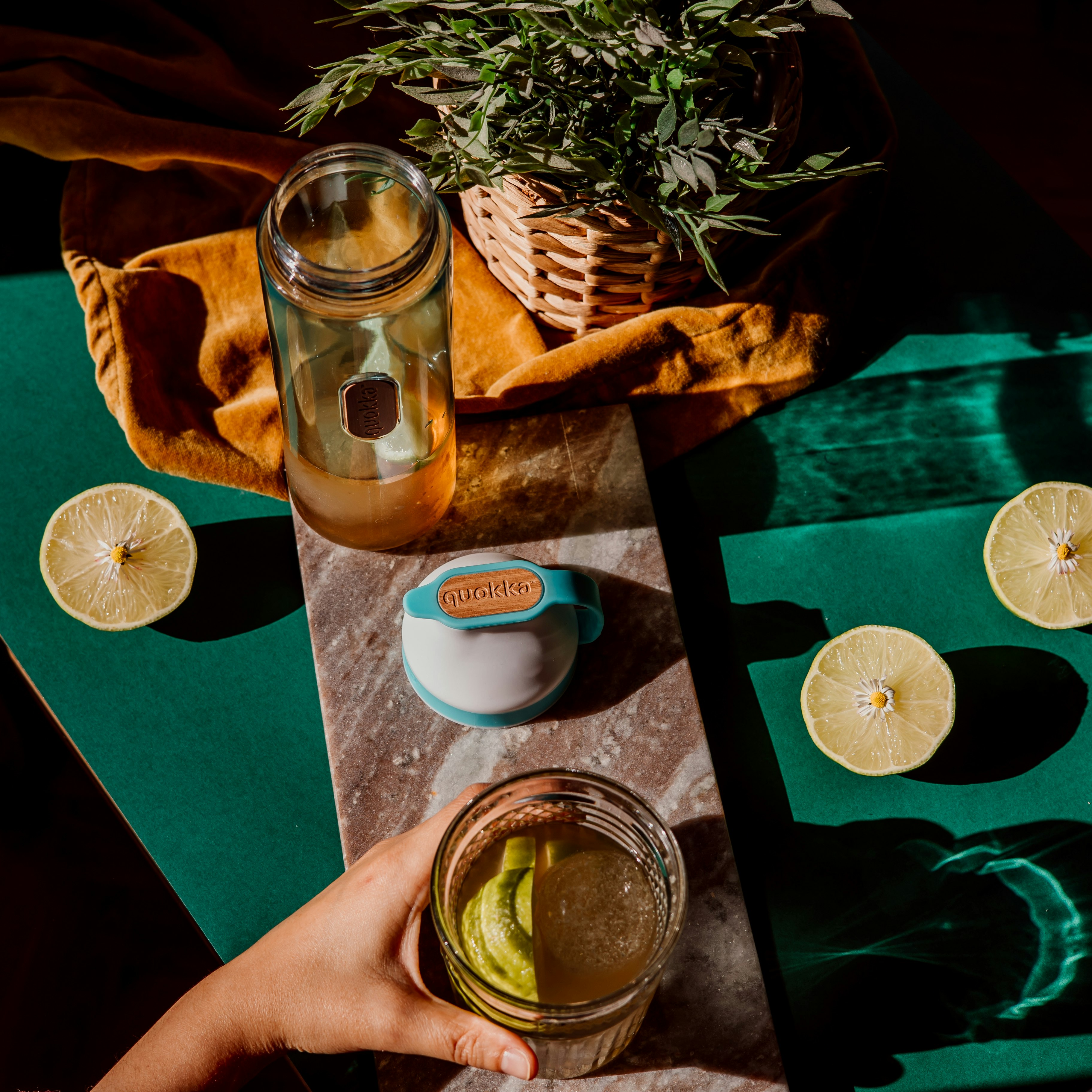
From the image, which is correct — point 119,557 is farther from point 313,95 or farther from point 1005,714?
point 1005,714

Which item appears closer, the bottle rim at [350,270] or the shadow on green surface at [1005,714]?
the bottle rim at [350,270]

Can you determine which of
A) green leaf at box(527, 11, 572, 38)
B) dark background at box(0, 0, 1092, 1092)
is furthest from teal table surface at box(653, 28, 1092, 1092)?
green leaf at box(527, 11, 572, 38)

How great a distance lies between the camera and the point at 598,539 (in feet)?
3.02

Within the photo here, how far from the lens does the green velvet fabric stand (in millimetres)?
856

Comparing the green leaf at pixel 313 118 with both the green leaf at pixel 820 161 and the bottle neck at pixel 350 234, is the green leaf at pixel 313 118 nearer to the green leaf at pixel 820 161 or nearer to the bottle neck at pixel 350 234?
the bottle neck at pixel 350 234

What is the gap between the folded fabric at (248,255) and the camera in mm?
961

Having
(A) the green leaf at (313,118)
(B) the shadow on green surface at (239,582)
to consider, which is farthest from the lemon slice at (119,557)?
(A) the green leaf at (313,118)

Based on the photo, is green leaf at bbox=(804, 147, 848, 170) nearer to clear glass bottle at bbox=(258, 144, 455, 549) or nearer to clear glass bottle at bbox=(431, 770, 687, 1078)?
clear glass bottle at bbox=(258, 144, 455, 549)

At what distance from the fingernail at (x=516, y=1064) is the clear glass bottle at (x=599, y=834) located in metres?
0.01

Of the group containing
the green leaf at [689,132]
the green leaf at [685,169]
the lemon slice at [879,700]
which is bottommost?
the lemon slice at [879,700]

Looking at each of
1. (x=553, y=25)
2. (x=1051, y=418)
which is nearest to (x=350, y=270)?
(x=553, y=25)

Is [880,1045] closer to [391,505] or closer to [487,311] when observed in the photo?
[391,505]

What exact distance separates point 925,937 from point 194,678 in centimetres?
69

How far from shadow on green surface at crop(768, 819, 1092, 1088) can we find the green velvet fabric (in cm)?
42
